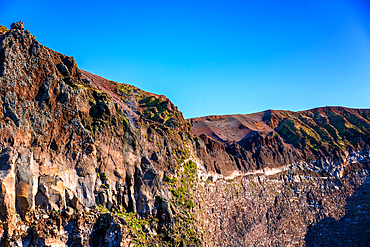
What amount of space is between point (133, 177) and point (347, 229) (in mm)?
46678

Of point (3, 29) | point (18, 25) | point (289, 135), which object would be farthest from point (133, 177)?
point (289, 135)

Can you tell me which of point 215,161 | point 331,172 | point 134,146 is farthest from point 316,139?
point 134,146

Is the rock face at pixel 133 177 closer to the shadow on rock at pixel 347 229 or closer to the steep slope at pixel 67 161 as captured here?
the steep slope at pixel 67 161

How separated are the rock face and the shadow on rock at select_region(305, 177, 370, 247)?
21cm

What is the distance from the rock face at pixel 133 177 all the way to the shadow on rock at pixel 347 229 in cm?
21

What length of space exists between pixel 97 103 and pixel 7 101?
9.54 m

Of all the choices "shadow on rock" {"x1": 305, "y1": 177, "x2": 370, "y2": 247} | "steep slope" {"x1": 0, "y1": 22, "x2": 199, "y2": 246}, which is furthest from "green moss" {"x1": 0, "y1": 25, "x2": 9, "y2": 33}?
"shadow on rock" {"x1": 305, "y1": 177, "x2": 370, "y2": 247}

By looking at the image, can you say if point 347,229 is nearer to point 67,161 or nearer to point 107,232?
point 107,232

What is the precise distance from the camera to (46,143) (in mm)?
27891

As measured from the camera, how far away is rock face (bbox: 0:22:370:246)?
26016 millimetres

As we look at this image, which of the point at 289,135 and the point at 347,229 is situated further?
the point at 289,135

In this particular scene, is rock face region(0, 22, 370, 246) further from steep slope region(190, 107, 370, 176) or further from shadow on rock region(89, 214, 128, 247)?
Result: steep slope region(190, 107, 370, 176)

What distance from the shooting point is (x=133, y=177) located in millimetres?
35250

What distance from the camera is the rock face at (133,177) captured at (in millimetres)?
26016
